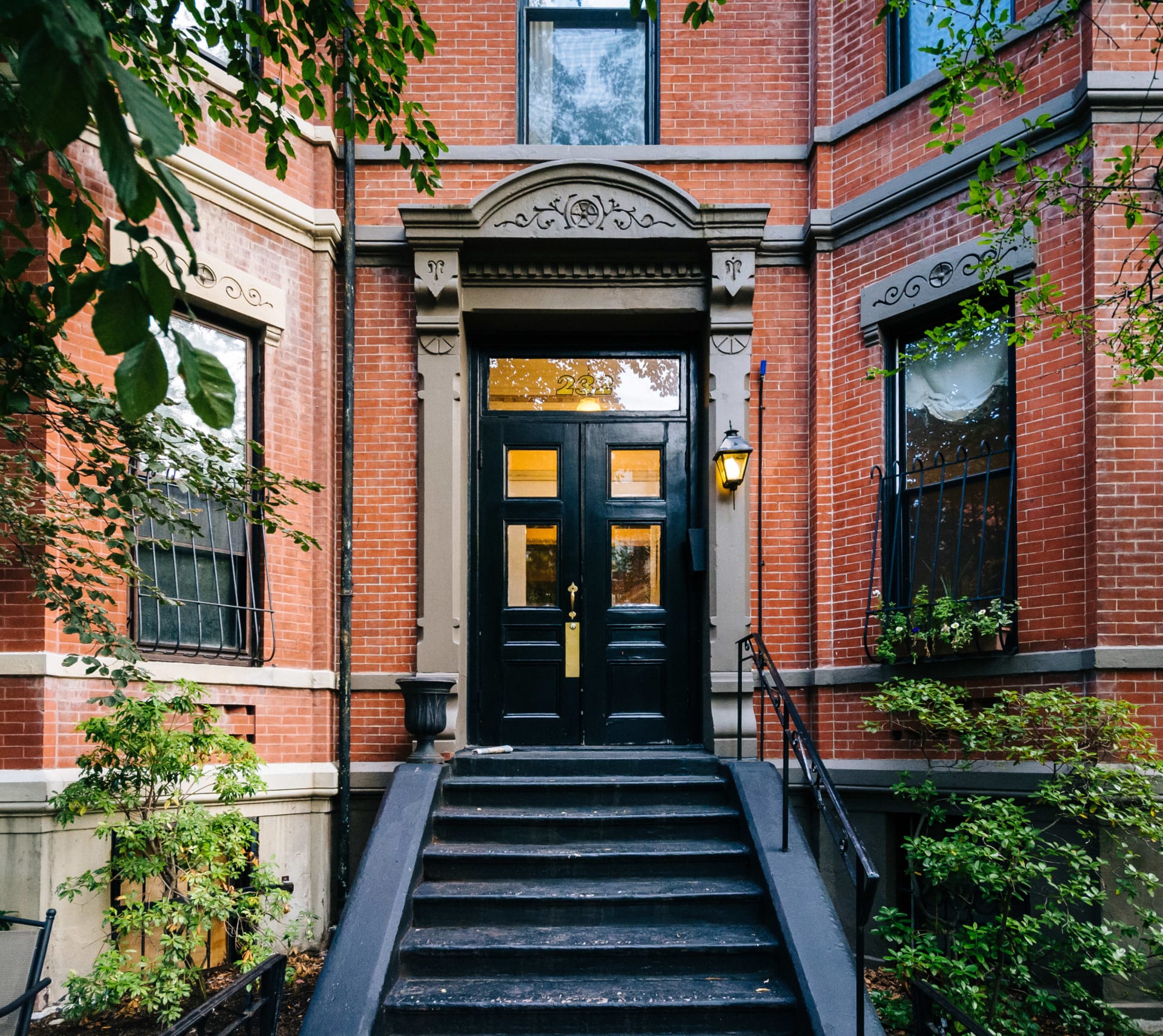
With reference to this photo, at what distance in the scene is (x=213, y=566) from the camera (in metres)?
6.88

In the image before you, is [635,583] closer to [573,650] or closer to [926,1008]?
[573,650]

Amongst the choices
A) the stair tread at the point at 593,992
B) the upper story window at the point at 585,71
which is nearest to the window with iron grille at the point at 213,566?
the stair tread at the point at 593,992

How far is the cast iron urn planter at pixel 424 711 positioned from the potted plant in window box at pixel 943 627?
9.65 feet

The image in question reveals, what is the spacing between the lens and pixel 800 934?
514 cm

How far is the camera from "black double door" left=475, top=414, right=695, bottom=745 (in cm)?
788

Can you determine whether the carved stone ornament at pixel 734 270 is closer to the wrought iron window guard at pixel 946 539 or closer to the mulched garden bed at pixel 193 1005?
the wrought iron window guard at pixel 946 539

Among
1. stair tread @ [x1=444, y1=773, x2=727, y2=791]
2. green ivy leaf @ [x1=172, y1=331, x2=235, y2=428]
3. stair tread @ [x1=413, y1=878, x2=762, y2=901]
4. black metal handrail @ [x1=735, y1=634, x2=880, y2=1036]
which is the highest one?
green ivy leaf @ [x1=172, y1=331, x2=235, y2=428]

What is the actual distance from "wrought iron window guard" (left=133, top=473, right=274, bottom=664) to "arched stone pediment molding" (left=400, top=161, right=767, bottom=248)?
99.5 inches

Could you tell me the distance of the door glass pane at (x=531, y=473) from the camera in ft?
26.5

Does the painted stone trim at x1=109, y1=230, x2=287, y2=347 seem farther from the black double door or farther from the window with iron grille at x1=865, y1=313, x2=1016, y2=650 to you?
the window with iron grille at x1=865, y1=313, x2=1016, y2=650

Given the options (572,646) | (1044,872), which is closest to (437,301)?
(572,646)

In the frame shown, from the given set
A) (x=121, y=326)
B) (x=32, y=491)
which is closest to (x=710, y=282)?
(x=32, y=491)

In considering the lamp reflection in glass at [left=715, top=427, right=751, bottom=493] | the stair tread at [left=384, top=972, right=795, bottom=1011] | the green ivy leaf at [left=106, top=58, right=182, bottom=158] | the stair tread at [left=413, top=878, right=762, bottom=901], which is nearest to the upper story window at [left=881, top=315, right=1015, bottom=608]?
the lamp reflection in glass at [left=715, top=427, right=751, bottom=493]

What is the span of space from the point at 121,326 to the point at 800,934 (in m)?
4.61
